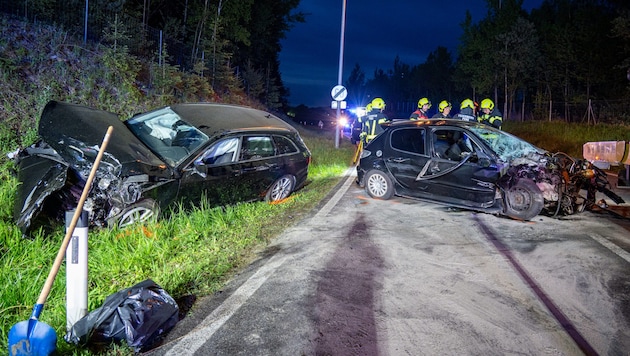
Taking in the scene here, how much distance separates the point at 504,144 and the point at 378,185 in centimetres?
227

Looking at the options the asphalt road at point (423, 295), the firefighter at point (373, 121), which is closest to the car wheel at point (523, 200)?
the asphalt road at point (423, 295)

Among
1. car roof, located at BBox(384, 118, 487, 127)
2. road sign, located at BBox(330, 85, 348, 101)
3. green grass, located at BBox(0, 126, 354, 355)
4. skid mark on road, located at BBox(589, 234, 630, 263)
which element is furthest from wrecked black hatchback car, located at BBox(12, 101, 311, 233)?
road sign, located at BBox(330, 85, 348, 101)

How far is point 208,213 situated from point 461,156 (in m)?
4.04

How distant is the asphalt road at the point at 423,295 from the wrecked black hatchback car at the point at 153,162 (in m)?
1.40

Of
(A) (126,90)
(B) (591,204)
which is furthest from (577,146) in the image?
(A) (126,90)

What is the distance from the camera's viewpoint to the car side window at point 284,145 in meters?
7.72

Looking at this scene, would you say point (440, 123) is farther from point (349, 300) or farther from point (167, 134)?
point (349, 300)

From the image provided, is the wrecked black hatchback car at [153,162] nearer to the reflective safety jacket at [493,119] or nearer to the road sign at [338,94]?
the reflective safety jacket at [493,119]

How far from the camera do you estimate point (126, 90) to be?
1139 centimetres

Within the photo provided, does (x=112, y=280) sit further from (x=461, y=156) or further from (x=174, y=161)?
(x=461, y=156)

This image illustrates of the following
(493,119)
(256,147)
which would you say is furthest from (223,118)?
(493,119)

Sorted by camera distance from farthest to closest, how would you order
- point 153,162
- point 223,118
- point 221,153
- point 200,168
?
point 223,118 < point 221,153 < point 200,168 < point 153,162

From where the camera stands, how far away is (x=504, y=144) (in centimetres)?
748

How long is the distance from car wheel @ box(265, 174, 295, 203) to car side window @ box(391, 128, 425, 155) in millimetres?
2013
